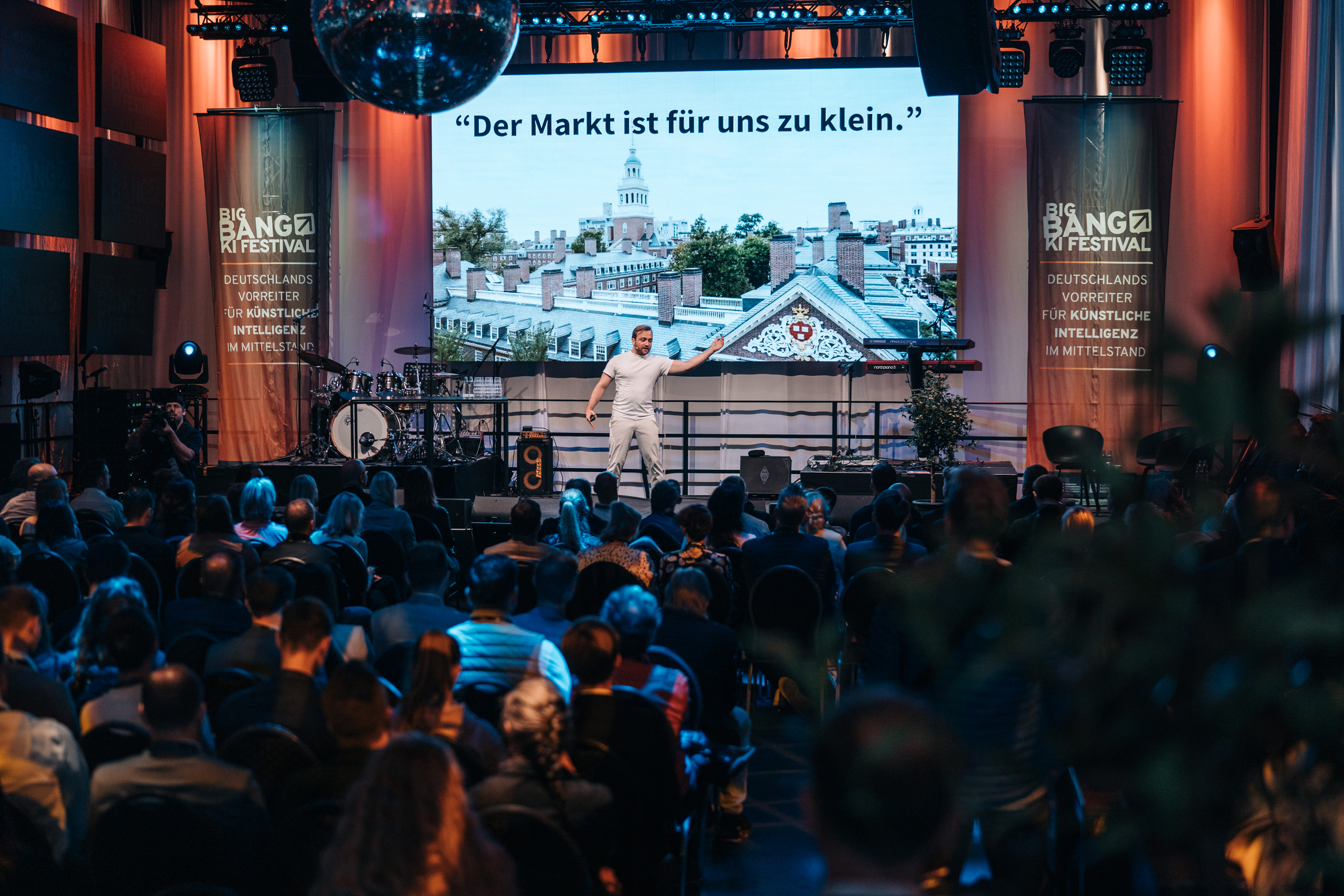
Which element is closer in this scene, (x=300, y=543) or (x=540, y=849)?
(x=540, y=849)

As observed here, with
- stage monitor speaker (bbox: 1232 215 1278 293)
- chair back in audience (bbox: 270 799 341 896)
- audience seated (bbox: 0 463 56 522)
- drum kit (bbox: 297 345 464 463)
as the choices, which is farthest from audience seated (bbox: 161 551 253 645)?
stage monitor speaker (bbox: 1232 215 1278 293)

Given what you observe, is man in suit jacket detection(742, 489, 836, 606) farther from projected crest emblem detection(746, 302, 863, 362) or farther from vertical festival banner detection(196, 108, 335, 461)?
vertical festival banner detection(196, 108, 335, 461)

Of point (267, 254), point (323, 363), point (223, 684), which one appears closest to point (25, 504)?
point (223, 684)

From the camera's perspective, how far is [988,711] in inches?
101

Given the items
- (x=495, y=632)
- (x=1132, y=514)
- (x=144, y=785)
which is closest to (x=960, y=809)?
(x=1132, y=514)

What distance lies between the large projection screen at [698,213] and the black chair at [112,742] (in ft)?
32.2

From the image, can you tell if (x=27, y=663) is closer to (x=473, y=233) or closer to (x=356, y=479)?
(x=356, y=479)

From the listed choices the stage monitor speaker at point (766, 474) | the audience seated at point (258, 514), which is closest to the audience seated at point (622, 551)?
the audience seated at point (258, 514)

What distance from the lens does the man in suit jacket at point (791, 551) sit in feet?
16.2

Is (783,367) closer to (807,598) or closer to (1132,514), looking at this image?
(807,598)

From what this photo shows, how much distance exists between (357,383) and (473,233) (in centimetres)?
261

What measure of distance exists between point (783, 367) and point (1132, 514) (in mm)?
11761

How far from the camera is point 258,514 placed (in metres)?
5.50

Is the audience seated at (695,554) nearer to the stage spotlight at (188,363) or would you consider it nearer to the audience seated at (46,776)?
the audience seated at (46,776)
